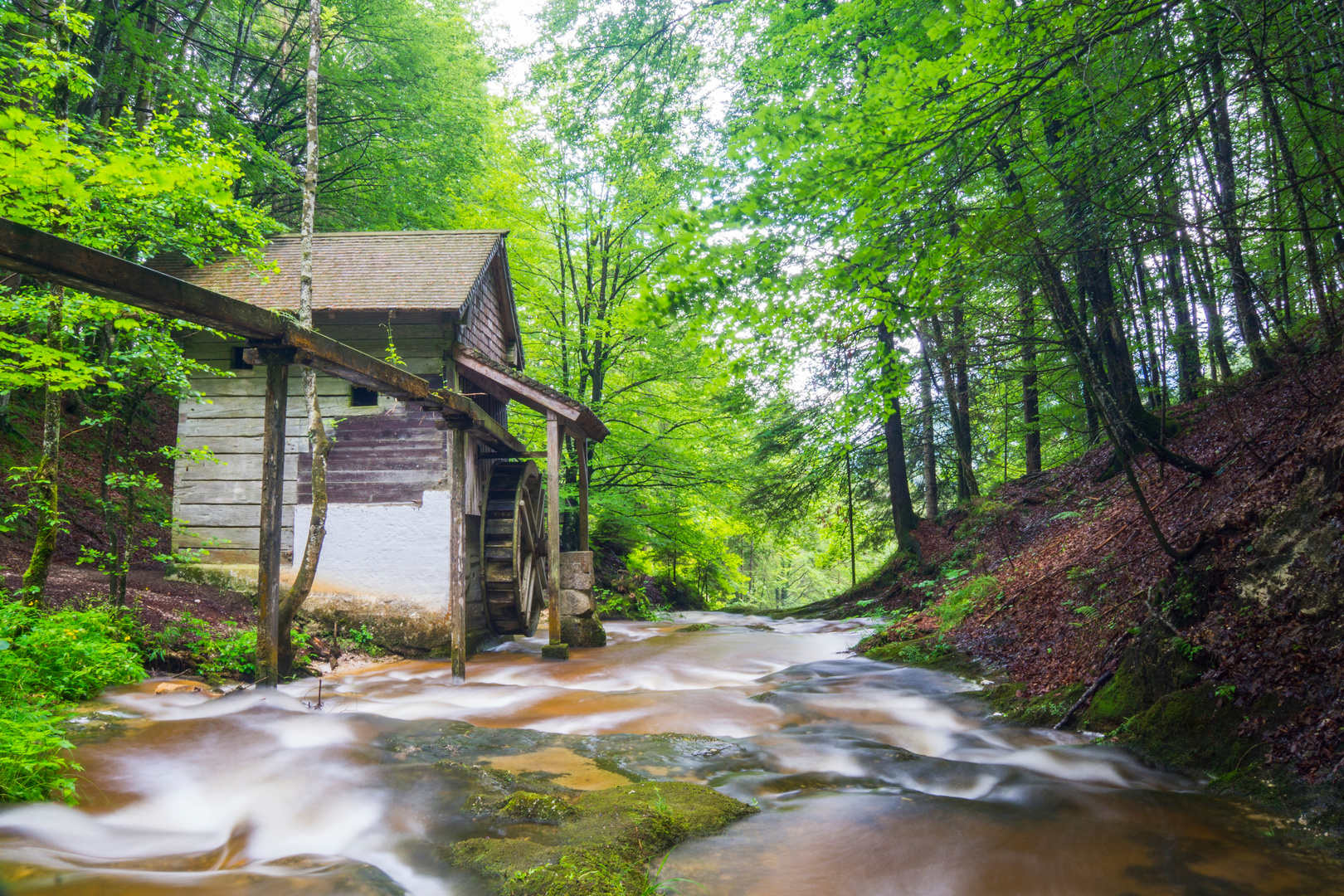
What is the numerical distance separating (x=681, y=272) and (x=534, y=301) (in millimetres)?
11929

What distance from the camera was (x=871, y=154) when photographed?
3.83 metres

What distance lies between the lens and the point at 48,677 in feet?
15.4

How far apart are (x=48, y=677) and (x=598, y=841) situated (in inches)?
178

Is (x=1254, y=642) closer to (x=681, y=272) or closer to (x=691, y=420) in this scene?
(x=681, y=272)

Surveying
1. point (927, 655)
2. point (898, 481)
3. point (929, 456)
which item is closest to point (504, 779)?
point (927, 655)

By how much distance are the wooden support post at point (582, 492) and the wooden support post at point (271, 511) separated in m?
5.22

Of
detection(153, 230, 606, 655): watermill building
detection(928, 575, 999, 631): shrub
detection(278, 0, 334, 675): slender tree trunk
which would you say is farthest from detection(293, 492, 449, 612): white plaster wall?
detection(928, 575, 999, 631): shrub

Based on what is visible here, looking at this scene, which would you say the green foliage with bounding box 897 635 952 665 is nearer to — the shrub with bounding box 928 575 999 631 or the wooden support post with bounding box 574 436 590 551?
the shrub with bounding box 928 575 999 631

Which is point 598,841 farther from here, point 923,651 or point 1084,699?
point 923,651

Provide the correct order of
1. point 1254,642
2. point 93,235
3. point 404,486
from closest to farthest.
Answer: point 1254,642 → point 93,235 → point 404,486

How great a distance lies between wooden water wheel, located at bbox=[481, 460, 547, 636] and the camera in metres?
10.7

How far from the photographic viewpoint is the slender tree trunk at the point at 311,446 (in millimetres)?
6109

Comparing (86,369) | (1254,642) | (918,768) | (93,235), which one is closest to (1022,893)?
(918,768)

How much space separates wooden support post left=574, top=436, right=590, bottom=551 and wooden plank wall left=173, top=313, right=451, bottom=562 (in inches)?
82.3
